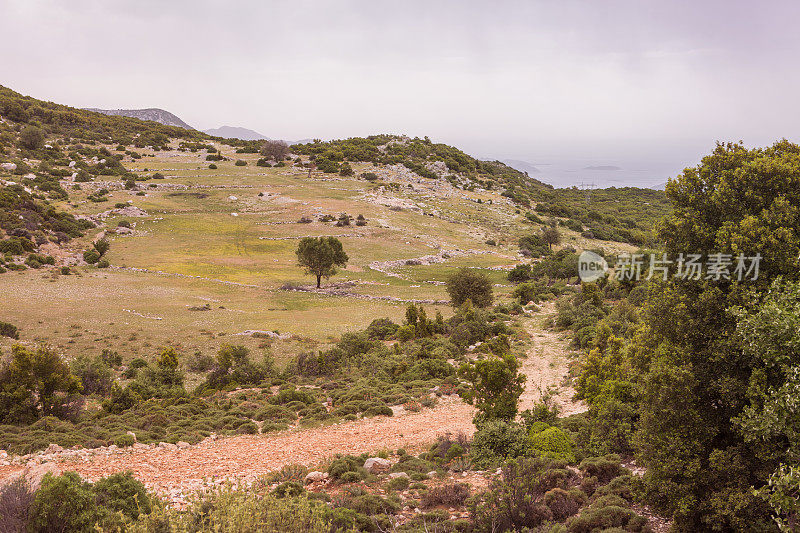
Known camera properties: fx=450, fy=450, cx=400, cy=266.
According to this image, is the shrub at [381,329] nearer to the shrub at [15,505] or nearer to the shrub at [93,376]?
the shrub at [93,376]

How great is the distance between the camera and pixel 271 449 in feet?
45.2

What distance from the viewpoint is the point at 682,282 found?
8.17 meters

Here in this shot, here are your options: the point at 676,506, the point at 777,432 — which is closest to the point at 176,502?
the point at 676,506

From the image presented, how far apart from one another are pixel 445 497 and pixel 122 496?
665 centimetres

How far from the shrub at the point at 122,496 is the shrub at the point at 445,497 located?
569 cm

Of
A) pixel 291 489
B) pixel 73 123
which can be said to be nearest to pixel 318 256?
pixel 291 489

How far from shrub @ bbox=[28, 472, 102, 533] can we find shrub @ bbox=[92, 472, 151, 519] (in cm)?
64

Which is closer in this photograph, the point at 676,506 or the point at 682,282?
the point at 676,506

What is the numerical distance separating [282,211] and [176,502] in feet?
207

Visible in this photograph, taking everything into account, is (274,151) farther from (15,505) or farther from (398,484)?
(15,505)

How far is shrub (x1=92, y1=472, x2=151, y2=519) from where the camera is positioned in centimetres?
856

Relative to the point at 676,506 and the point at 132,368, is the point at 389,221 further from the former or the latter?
the point at 676,506

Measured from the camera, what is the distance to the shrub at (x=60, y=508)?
24.5 ft

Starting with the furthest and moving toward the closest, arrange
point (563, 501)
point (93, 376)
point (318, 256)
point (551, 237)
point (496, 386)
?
point (551, 237) < point (318, 256) < point (93, 376) < point (496, 386) < point (563, 501)
